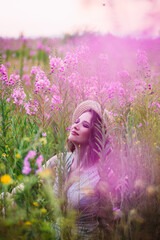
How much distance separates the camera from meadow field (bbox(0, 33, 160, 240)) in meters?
1.58

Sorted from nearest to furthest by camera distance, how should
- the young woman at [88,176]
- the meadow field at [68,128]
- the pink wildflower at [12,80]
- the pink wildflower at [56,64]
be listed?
the meadow field at [68,128] → the young woman at [88,176] → the pink wildflower at [56,64] → the pink wildflower at [12,80]

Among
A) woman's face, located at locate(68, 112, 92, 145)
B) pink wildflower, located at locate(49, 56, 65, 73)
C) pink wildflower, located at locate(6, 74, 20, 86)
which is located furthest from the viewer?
pink wildflower, located at locate(6, 74, 20, 86)

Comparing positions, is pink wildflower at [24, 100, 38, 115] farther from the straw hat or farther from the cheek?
the cheek

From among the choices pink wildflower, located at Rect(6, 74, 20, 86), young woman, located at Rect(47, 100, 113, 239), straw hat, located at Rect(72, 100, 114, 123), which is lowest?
young woman, located at Rect(47, 100, 113, 239)

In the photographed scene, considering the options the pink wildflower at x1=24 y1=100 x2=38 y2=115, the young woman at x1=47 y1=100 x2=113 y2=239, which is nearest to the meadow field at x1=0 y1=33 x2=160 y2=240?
the pink wildflower at x1=24 y1=100 x2=38 y2=115

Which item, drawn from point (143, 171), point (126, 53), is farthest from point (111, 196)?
point (126, 53)

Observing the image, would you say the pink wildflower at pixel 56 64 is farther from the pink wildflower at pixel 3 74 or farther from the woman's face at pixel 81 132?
the woman's face at pixel 81 132

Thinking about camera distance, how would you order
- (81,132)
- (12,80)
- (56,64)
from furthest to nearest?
1. (12,80)
2. (56,64)
3. (81,132)

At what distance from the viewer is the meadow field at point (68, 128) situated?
1.58 m

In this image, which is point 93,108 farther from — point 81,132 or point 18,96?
point 18,96

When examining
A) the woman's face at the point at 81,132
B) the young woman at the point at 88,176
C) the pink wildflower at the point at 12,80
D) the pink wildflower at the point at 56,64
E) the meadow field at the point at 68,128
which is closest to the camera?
the meadow field at the point at 68,128

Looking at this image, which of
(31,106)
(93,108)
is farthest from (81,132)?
(31,106)

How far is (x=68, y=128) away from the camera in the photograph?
289cm

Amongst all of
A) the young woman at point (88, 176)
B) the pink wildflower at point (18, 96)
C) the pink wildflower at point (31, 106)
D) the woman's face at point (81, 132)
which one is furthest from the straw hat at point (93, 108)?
the pink wildflower at point (18, 96)
